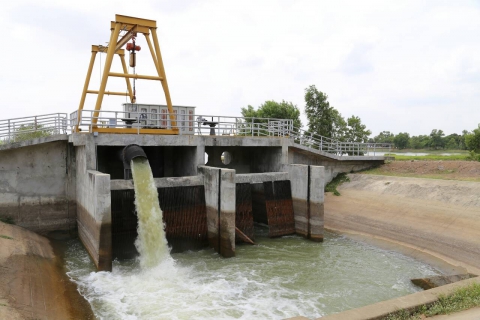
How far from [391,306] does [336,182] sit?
1679 centimetres

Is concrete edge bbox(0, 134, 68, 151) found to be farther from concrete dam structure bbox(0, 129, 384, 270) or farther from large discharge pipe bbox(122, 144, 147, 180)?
large discharge pipe bbox(122, 144, 147, 180)

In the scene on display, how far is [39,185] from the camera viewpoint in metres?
16.9

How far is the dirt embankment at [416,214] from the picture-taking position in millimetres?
14344

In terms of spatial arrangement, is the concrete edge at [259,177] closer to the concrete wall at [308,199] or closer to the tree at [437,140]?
the concrete wall at [308,199]

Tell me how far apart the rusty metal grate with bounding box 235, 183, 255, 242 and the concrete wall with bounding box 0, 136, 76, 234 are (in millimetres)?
7995

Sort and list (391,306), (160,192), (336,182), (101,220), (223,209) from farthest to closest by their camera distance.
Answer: (336,182) → (160,192) → (223,209) → (101,220) → (391,306)

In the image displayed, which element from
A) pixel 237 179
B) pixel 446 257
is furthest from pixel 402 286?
pixel 237 179

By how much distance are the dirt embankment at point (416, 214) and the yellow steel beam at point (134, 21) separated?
1375 centimetres

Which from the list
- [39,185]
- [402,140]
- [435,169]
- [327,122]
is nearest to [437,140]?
[402,140]

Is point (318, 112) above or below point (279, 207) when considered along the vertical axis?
above

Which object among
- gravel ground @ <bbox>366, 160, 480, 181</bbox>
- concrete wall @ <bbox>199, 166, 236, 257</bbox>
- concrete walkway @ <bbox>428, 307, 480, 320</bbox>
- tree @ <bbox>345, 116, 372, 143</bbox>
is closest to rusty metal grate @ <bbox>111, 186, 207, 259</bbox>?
concrete wall @ <bbox>199, 166, 236, 257</bbox>

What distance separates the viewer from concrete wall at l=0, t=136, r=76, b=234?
16.3 metres

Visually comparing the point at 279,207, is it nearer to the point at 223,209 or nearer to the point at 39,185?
the point at 223,209

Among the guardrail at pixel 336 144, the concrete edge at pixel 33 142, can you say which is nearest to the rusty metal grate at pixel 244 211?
the guardrail at pixel 336 144
